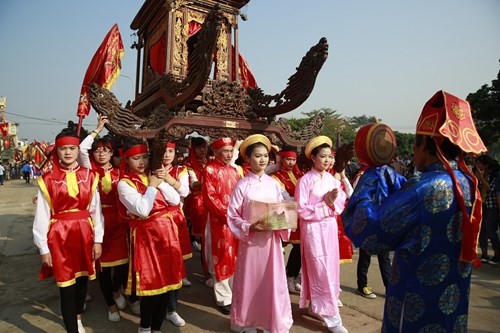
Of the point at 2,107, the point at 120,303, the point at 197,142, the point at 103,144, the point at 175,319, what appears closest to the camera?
the point at 175,319

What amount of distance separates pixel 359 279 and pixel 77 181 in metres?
3.50

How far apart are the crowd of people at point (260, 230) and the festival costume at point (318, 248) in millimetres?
11

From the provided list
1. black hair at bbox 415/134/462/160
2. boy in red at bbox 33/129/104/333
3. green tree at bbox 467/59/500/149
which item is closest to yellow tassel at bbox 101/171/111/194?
boy in red at bbox 33/129/104/333

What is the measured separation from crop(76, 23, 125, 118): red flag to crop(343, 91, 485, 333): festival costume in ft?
12.6

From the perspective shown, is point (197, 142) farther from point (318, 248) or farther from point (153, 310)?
point (153, 310)

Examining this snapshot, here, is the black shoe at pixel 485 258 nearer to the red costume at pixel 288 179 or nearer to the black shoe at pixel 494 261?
the black shoe at pixel 494 261

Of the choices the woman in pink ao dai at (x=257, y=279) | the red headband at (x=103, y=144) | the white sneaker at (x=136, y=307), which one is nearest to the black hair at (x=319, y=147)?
the woman in pink ao dai at (x=257, y=279)

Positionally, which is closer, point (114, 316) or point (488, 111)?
point (114, 316)

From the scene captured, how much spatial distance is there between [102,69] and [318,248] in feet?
11.5

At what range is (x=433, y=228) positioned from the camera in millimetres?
1526

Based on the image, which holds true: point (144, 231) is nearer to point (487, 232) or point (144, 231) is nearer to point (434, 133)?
point (434, 133)

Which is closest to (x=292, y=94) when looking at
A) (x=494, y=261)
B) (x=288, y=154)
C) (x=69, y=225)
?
(x=288, y=154)

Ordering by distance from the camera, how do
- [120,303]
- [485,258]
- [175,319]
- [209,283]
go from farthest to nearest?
[485,258] → [209,283] → [120,303] → [175,319]

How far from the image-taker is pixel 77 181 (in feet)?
9.77
